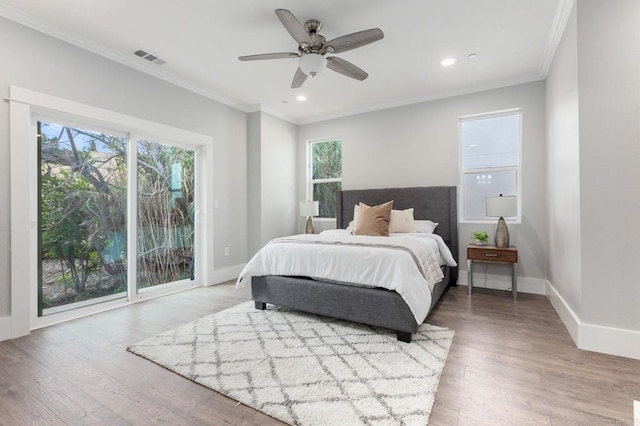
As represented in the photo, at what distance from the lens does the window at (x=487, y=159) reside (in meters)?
4.02

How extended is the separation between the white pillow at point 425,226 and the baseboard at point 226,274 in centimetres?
282

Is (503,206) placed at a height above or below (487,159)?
below

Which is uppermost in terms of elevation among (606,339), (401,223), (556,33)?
(556,33)

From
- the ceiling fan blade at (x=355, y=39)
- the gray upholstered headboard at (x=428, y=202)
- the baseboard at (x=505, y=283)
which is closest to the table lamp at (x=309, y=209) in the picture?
the gray upholstered headboard at (x=428, y=202)

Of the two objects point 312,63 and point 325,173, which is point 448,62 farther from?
point 325,173

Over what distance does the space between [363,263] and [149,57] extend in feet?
10.5

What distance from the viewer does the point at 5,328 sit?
2.50m

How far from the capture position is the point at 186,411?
160cm

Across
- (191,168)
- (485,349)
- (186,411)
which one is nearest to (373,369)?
(485,349)

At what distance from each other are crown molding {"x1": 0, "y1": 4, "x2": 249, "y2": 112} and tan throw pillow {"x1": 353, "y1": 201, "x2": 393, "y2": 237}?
2.77m

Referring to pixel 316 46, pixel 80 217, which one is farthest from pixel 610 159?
pixel 80 217

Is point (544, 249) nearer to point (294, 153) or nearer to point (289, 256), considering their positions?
point (289, 256)

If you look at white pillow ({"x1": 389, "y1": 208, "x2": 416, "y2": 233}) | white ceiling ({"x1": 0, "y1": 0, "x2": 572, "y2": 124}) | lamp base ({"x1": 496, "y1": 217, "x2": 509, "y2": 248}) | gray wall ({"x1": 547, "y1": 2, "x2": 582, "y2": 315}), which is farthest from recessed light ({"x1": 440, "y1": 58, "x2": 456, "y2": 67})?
lamp base ({"x1": 496, "y1": 217, "x2": 509, "y2": 248})

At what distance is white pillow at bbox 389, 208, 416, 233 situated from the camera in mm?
3963
